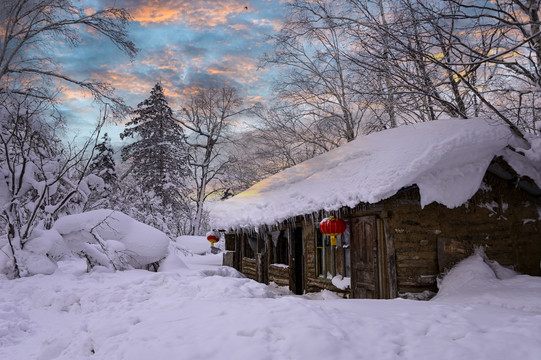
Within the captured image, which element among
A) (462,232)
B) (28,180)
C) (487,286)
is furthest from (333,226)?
(28,180)

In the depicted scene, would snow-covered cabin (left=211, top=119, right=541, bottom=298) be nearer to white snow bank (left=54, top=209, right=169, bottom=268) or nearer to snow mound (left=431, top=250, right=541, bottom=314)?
snow mound (left=431, top=250, right=541, bottom=314)

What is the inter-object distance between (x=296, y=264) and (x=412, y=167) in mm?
6263

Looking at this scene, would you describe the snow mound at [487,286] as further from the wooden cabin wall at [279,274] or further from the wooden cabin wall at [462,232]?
the wooden cabin wall at [279,274]

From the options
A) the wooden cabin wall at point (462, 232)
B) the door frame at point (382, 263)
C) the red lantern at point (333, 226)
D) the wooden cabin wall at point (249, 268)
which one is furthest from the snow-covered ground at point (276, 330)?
the wooden cabin wall at point (249, 268)

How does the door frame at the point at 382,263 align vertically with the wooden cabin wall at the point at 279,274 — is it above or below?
above

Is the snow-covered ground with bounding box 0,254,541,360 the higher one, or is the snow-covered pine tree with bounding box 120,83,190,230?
the snow-covered pine tree with bounding box 120,83,190,230

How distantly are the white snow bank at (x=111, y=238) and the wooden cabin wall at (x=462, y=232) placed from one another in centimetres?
697

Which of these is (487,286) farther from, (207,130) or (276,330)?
(207,130)

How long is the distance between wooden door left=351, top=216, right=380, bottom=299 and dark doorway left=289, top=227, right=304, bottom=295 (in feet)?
10.3

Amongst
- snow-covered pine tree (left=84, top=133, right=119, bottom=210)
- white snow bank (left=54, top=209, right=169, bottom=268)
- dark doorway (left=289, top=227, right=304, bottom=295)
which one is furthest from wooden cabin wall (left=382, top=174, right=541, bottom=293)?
snow-covered pine tree (left=84, top=133, right=119, bottom=210)

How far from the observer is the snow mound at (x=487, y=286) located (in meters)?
6.02

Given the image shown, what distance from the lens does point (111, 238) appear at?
413 inches

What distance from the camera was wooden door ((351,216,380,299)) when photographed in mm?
8664

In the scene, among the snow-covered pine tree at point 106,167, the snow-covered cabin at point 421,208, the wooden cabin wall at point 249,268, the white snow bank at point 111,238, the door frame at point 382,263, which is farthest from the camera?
the snow-covered pine tree at point 106,167
